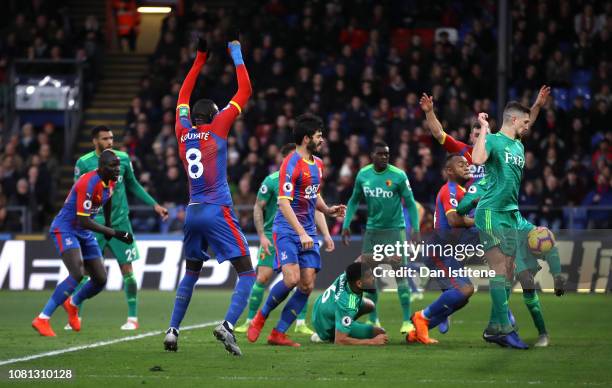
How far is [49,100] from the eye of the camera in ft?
94.6

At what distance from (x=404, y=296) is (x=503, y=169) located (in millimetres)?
3607

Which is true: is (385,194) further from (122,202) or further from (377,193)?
(122,202)

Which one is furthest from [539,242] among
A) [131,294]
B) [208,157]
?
[131,294]

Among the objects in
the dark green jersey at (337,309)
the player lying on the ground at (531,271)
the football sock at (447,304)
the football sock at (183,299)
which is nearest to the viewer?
the football sock at (183,299)

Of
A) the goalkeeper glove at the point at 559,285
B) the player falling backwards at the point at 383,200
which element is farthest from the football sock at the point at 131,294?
the goalkeeper glove at the point at 559,285

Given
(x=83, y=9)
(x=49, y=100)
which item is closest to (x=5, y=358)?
(x=49, y=100)

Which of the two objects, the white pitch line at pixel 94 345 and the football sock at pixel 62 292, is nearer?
the white pitch line at pixel 94 345

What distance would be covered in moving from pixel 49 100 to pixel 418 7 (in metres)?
9.18

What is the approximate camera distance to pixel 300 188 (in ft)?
41.0

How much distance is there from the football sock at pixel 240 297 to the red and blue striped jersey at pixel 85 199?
298 centimetres

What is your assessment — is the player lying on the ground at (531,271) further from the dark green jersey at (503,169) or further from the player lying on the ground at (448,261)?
the player lying on the ground at (448,261)

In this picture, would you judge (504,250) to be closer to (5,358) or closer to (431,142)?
(5,358)

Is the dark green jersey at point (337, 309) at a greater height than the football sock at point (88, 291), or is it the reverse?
the dark green jersey at point (337, 309)

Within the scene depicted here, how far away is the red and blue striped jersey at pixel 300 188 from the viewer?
12258 mm
